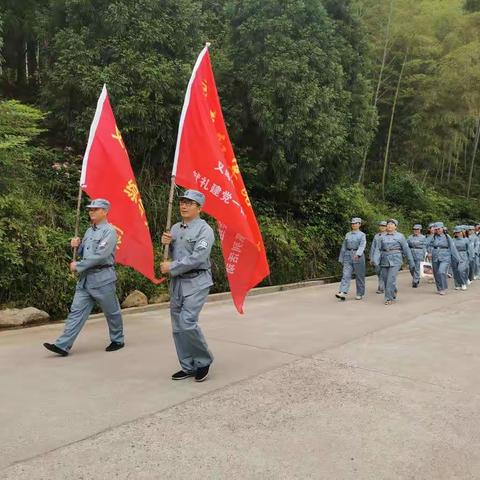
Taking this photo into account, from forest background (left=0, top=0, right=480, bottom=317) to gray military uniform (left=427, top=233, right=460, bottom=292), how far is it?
285 centimetres

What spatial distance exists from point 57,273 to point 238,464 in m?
5.37

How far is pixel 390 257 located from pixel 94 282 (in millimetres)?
6550

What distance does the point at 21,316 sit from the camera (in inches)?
281

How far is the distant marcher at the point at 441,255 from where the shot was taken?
11984 millimetres

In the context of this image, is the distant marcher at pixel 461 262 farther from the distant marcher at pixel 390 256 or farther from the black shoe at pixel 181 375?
the black shoe at pixel 181 375

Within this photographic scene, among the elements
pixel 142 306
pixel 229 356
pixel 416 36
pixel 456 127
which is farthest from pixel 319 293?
pixel 456 127

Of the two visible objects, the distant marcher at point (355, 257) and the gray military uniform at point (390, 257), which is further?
the distant marcher at point (355, 257)

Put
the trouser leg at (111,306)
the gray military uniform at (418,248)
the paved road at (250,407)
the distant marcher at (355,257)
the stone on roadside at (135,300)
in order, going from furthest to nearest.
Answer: the gray military uniform at (418,248) → the distant marcher at (355,257) → the stone on roadside at (135,300) → the trouser leg at (111,306) → the paved road at (250,407)

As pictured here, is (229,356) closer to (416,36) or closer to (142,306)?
(142,306)

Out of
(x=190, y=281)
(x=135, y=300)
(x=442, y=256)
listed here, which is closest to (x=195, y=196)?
(x=190, y=281)

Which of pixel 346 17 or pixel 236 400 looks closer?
pixel 236 400

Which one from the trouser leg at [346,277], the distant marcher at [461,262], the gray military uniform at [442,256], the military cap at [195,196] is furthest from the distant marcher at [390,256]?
the military cap at [195,196]

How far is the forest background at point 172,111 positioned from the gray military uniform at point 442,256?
2853 millimetres

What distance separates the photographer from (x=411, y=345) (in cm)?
655
